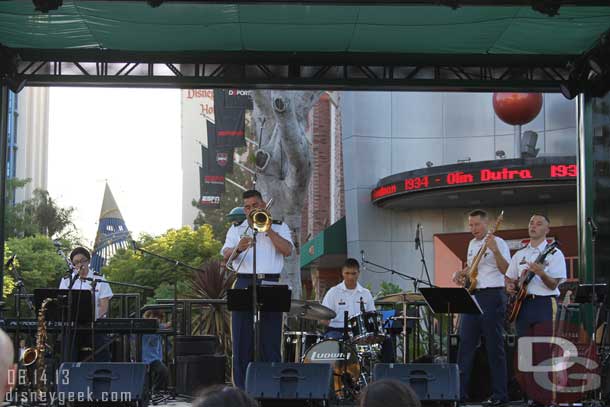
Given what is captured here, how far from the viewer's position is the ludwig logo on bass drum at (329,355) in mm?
11508

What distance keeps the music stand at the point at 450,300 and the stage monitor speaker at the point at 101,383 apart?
3281 mm

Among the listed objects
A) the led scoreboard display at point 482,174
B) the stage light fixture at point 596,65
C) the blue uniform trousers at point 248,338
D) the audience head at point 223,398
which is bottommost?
the blue uniform trousers at point 248,338

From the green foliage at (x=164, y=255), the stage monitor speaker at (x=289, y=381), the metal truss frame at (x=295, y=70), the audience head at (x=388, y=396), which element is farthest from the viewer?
the green foliage at (x=164, y=255)

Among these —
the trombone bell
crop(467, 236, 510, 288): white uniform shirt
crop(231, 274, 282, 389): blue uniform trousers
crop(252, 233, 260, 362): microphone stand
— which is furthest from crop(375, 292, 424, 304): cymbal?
the trombone bell

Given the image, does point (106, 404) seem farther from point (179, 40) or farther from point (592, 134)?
point (592, 134)

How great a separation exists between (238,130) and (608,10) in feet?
55.7

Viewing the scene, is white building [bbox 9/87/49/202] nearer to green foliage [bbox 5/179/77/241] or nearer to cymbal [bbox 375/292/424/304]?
green foliage [bbox 5/179/77/241]

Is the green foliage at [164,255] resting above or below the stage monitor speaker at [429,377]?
above

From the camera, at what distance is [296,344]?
41.3 ft

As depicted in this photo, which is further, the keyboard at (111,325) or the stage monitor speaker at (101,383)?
the keyboard at (111,325)

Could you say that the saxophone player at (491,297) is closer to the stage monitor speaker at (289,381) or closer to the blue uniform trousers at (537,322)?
the blue uniform trousers at (537,322)

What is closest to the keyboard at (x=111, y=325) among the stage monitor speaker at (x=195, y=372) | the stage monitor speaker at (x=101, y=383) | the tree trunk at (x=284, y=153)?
the stage monitor speaker at (x=101, y=383)

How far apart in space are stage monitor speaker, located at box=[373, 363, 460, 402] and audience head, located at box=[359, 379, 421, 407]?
20.2 ft

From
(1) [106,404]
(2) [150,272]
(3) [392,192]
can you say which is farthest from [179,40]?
(2) [150,272]
